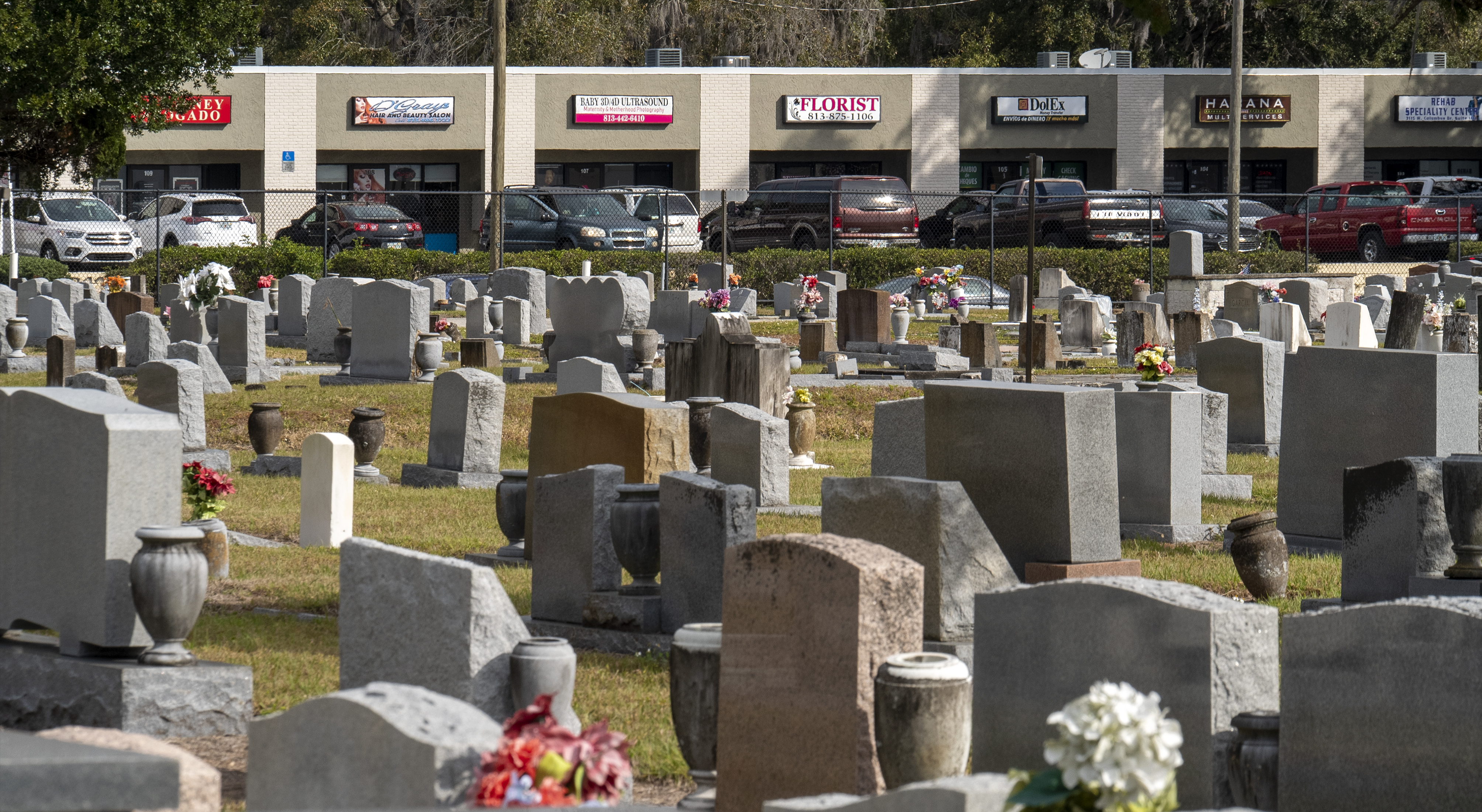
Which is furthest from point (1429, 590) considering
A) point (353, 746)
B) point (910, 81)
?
point (910, 81)

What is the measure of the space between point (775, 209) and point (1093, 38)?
61.6 feet

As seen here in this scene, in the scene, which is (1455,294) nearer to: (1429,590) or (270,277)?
(270,277)

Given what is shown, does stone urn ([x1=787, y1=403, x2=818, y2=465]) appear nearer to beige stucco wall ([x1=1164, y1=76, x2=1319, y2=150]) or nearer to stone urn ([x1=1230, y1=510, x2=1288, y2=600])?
stone urn ([x1=1230, y1=510, x2=1288, y2=600])

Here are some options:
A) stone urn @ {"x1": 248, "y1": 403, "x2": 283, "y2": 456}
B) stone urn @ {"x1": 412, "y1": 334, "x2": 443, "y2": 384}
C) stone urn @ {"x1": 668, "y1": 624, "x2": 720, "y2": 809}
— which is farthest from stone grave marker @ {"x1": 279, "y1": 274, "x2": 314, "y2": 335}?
stone urn @ {"x1": 668, "y1": 624, "x2": 720, "y2": 809}

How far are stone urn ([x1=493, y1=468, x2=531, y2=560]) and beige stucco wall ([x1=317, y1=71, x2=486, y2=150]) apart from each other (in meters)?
36.3

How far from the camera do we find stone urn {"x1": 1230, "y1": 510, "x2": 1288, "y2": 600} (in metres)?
9.57

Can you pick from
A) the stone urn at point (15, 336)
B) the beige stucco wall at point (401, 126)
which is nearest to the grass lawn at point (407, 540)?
the stone urn at point (15, 336)

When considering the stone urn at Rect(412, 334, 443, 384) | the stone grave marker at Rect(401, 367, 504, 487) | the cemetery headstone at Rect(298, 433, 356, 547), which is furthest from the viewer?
the stone urn at Rect(412, 334, 443, 384)

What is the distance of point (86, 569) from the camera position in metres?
6.83

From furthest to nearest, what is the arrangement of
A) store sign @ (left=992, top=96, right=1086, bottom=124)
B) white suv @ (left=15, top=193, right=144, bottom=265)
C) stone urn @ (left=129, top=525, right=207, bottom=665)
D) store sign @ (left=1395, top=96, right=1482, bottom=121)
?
1. store sign @ (left=1395, top=96, right=1482, bottom=121)
2. store sign @ (left=992, top=96, right=1086, bottom=124)
3. white suv @ (left=15, top=193, right=144, bottom=265)
4. stone urn @ (left=129, top=525, right=207, bottom=665)

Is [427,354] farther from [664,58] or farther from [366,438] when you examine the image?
[664,58]

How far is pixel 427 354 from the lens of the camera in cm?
1930

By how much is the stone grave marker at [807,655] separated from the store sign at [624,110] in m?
41.9

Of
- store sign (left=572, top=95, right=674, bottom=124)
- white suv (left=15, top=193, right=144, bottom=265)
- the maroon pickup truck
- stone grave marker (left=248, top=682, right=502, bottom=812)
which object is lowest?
stone grave marker (left=248, top=682, right=502, bottom=812)
